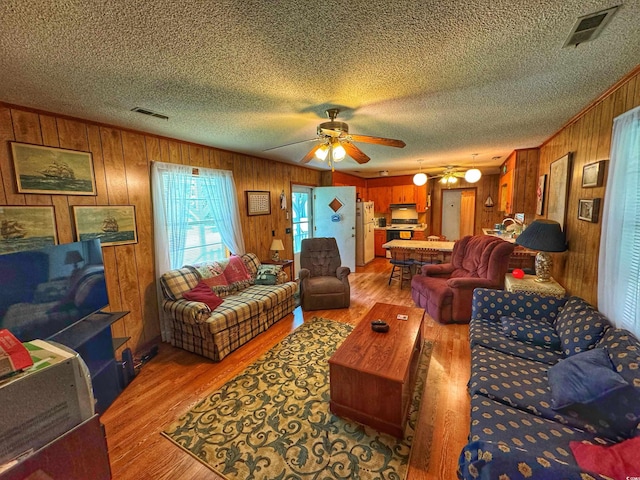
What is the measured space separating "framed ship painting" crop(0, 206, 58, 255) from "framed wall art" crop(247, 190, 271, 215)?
2.35m

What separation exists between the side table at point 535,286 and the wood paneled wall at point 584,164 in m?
0.08

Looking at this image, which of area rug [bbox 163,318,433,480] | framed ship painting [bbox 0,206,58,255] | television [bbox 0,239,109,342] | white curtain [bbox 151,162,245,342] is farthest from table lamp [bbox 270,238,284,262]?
framed ship painting [bbox 0,206,58,255]

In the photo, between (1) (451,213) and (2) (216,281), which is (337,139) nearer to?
(2) (216,281)

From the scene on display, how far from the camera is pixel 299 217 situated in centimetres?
586

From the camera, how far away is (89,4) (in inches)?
41.1

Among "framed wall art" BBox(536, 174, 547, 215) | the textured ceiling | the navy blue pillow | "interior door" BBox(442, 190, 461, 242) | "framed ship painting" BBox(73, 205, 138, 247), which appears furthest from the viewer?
"interior door" BBox(442, 190, 461, 242)

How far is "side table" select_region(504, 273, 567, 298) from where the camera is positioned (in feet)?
8.59

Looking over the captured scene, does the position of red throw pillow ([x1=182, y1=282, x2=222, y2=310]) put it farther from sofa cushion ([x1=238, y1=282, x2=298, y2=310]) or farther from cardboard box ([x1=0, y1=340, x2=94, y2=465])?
cardboard box ([x1=0, y1=340, x2=94, y2=465])

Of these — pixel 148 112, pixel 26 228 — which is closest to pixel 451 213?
pixel 148 112

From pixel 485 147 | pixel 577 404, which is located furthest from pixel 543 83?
pixel 485 147

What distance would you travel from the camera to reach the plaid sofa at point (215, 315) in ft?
8.84

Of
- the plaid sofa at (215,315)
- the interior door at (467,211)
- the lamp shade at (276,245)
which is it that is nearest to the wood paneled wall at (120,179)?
the plaid sofa at (215,315)

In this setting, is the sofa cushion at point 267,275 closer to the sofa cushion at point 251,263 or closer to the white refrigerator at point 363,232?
the sofa cushion at point 251,263

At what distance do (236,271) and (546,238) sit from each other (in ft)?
11.6
